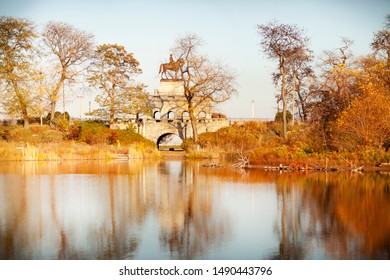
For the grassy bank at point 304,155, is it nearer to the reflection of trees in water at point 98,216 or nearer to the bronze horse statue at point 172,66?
the reflection of trees in water at point 98,216

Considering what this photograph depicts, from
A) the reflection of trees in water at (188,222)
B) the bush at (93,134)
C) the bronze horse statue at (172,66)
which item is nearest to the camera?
the reflection of trees in water at (188,222)

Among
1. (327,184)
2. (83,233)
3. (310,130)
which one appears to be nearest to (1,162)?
(310,130)

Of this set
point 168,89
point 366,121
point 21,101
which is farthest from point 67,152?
point 168,89

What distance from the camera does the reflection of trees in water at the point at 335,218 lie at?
9.01 meters

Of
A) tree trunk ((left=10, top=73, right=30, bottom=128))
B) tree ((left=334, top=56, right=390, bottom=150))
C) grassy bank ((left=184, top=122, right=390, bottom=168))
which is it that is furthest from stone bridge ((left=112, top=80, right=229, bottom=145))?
tree ((left=334, top=56, right=390, bottom=150))

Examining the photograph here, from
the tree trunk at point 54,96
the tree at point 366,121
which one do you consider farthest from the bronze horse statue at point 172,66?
the tree at point 366,121

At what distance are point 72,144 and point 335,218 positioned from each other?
74.3 ft

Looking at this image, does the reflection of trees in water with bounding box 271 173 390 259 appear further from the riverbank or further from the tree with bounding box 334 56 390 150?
the riverbank

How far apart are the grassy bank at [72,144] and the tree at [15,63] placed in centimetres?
172

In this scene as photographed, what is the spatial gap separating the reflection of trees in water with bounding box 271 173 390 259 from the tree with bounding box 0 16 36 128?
23276 millimetres

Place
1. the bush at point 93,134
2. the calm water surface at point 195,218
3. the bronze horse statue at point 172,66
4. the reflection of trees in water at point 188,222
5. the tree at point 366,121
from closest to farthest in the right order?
the calm water surface at point 195,218
the reflection of trees in water at point 188,222
the tree at point 366,121
the bush at point 93,134
the bronze horse statue at point 172,66

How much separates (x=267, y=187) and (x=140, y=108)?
1035 inches

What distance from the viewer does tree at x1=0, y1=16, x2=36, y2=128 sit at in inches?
1411

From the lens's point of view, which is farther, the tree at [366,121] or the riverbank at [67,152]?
the riverbank at [67,152]
